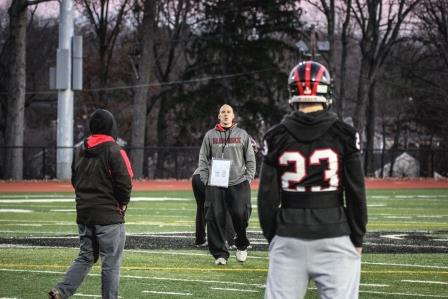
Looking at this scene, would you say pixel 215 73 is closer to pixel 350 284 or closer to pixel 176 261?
pixel 176 261

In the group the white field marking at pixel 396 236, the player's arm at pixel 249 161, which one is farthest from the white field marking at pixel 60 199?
the player's arm at pixel 249 161

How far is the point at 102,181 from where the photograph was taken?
8.88 m

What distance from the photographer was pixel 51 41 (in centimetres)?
6875

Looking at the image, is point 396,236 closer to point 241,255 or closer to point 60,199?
point 241,255

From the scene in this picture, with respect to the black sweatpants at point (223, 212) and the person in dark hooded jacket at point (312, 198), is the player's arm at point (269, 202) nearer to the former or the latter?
the person in dark hooded jacket at point (312, 198)

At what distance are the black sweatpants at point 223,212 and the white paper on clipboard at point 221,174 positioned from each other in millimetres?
156

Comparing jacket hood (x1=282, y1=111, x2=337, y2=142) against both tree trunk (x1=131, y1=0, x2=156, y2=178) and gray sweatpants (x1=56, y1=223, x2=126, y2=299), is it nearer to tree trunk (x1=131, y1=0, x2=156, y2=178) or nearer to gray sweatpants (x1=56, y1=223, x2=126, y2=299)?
gray sweatpants (x1=56, y1=223, x2=126, y2=299)

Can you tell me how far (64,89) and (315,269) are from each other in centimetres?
3361

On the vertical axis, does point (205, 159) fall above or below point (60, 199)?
above

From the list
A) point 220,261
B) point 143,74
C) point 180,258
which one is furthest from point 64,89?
point 220,261

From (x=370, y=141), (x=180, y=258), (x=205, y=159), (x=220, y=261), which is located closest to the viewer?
Answer: (x=220, y=261)

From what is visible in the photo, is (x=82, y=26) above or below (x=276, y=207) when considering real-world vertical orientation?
above

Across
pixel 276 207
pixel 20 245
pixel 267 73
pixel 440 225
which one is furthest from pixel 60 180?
pixel 276 207

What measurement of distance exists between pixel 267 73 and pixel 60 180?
16.3 metres
